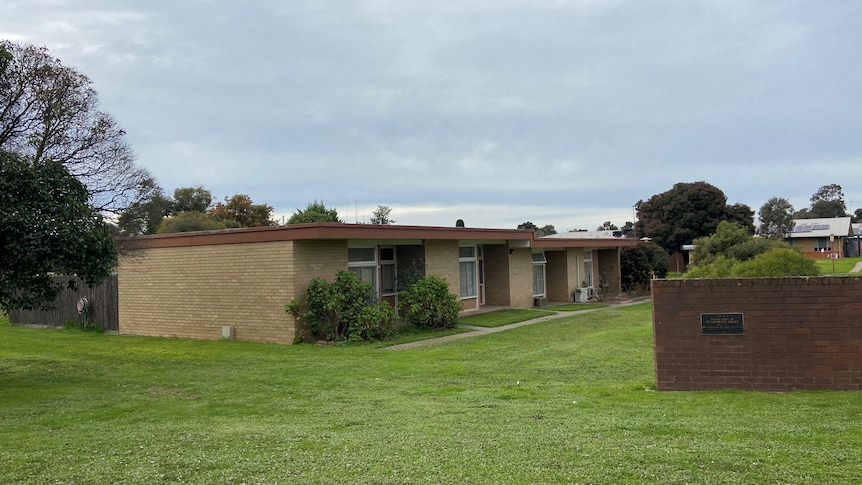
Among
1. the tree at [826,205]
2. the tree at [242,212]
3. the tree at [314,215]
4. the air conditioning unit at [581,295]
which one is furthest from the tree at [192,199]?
the tree at [826,205]

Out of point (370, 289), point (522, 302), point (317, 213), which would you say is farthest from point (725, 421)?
point (317, 213)

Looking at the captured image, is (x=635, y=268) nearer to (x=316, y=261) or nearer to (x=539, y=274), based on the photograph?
(x=539, y=274)

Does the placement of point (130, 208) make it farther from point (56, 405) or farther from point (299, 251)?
point (56, 405)

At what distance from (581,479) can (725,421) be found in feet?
8.35

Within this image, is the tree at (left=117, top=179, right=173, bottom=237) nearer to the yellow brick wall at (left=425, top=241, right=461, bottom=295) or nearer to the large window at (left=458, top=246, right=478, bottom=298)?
the yellow brick wall at (left=425, top=241, right=461, bottom=295)

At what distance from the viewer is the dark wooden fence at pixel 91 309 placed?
19.9 metres

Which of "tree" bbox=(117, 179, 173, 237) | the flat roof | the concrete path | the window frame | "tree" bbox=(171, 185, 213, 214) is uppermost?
"tree" bbox=(171, 185, 213, 214)

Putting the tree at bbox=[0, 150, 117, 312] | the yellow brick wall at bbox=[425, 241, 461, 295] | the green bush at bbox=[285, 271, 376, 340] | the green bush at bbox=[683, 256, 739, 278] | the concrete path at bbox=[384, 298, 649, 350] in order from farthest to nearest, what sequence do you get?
the yellow brick wall at bbox=[425, 241, 461, 295]
the green bush at bbox=[285, 271, 376, 340]
the concrete path at bbox=[384, 298, 649, 350]
the green bush at bbox=[683, 256, 739, 278]
the tree at bbox=[0, 150, 117, 312]

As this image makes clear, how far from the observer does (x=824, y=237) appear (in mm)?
62750

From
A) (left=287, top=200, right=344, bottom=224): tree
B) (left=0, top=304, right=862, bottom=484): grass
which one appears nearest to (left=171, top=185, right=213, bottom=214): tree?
(left=287, top=200, right=344, bottom=224): tree

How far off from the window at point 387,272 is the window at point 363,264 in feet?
1.79

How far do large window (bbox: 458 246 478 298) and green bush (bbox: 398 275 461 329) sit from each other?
4.16 m

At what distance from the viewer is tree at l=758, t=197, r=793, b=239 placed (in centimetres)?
6469

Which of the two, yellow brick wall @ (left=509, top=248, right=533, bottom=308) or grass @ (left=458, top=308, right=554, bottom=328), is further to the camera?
yellow brick wall @ (left=509, top=248, right=533, bottom=308)
